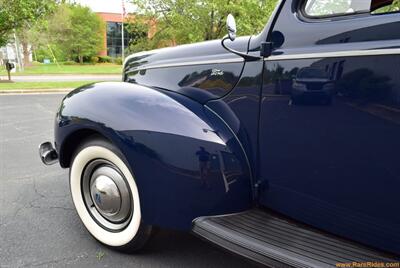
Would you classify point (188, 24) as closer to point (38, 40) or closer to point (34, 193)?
point (34, 193)

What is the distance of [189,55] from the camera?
7.48 feet

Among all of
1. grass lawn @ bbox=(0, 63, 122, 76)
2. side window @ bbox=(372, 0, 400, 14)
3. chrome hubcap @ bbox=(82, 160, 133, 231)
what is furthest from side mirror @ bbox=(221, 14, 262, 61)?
grass lawn @ bbox=(0, 63, 122, 76)

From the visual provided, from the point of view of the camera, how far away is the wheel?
2.16 meters

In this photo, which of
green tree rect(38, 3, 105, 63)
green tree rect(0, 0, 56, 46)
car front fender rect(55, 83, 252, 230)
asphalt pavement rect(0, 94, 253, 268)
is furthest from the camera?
green tree rect(38, 3, 105, 63)

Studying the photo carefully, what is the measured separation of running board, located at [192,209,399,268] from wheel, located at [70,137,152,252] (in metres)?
0.51

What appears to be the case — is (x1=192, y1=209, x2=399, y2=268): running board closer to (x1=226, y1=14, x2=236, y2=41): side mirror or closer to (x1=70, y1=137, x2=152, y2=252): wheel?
(x1=70, y1=137, x2=152, y2=252): wheel

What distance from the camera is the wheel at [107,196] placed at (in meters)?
2.16

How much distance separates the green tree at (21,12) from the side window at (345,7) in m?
14.5

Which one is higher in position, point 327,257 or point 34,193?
point 327,257

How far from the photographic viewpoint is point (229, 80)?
2.00m

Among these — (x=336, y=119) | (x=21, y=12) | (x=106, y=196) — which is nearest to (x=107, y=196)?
(x=106, y=196)

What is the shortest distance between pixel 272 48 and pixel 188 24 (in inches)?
525

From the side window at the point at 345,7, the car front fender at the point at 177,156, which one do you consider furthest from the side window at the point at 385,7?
the car front fender at the point at 177,156

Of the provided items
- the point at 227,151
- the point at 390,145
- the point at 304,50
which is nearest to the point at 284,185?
the point at 227,151
